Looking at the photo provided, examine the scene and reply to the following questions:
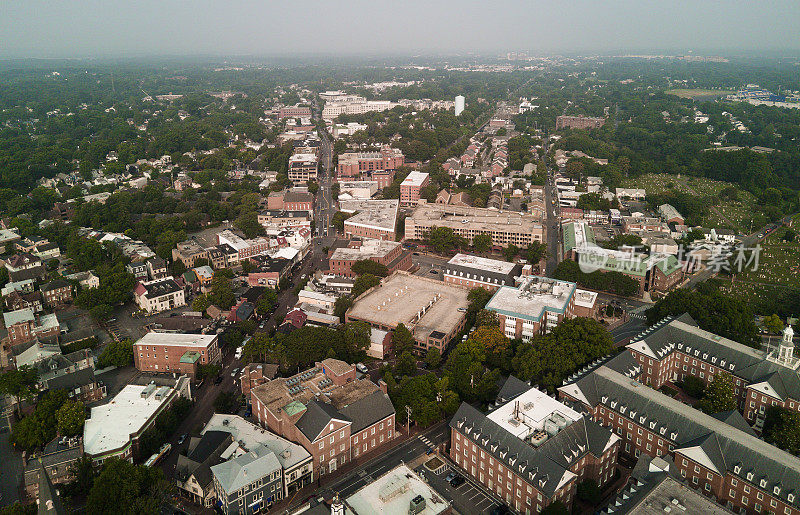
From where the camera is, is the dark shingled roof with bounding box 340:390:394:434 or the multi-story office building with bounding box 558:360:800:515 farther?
the dark shingled roof with bounding box 340:390:394:434

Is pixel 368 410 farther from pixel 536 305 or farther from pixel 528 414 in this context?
pixel 536 305

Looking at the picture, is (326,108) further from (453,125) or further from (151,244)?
(151,244)

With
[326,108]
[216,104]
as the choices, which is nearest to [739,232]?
[326,108]

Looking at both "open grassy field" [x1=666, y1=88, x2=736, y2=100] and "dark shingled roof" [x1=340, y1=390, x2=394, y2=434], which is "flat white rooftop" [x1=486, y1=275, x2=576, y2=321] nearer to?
"dark shingled roof" [x1=340, y1=390, x2=394, y2=434]

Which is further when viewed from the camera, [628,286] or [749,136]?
[749,136]

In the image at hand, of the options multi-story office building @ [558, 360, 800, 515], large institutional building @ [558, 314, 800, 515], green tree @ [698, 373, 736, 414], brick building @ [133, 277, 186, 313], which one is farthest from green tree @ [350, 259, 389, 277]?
green tree @ [698, 373, 736, 414]
